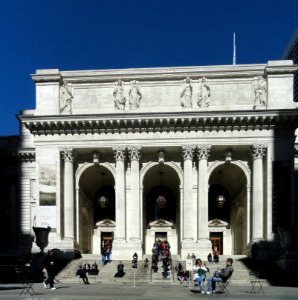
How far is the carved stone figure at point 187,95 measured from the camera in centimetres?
4081

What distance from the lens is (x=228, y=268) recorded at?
22.5m

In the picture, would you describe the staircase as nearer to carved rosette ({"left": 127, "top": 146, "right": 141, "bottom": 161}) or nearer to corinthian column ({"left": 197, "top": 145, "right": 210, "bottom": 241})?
corinthian column ({"left": 197, "top": 145, "right": 210, "bottom": 241})

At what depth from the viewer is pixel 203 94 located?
4097cm

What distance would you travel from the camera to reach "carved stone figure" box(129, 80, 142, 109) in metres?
41.2

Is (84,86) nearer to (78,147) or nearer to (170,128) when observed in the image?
(78,147)

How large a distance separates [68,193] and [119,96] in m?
9.44

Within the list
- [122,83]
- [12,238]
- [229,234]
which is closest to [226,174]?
[229,234]

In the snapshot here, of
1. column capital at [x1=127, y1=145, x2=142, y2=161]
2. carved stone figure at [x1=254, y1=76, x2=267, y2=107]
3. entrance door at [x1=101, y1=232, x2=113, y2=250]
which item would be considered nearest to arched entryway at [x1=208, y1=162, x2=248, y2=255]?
carved stone figure at [x1=254, y1=76, x2=267, y2=107]

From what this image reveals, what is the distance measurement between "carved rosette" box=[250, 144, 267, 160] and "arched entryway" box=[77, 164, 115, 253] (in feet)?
43.1

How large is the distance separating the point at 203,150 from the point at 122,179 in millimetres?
7289

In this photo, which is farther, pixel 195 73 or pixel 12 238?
pixel 12 238

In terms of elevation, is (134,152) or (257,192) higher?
(134,152)

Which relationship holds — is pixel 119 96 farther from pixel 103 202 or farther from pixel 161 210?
pixel 161 210

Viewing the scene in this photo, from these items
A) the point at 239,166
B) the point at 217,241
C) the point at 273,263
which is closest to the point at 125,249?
the point at 217,241
